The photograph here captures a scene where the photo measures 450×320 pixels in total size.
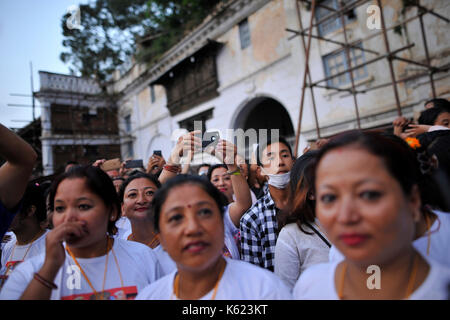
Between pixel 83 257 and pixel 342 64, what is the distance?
26.2ft

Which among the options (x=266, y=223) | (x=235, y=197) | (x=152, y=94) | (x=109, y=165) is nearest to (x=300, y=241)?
(x=266, y=223)

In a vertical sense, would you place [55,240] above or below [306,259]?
above

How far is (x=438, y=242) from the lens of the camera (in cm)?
122

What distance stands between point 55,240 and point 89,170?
0.48 metres

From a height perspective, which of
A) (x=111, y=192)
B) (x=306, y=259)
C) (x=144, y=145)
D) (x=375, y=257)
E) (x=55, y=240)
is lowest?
Result: (x=306, y=259)

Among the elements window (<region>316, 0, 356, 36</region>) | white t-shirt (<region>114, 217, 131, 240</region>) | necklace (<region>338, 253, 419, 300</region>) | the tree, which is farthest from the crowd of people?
the tree

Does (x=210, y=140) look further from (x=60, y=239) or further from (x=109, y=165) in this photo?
(x=60, y=239)

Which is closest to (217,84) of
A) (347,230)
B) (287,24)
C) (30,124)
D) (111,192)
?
(287,24)

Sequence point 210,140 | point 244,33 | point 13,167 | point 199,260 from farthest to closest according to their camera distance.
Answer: point 244,33, point 210,140, point 13,167, point 199,260

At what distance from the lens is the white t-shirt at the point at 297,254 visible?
1806 millimetres

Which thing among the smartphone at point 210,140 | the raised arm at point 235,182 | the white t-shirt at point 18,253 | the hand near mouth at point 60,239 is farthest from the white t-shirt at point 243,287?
the white t-shirt at point 18,253

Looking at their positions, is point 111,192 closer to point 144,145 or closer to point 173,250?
point 173,250

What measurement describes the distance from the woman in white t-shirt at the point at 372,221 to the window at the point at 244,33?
10.0 meters

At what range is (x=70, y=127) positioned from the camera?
1759 cm
